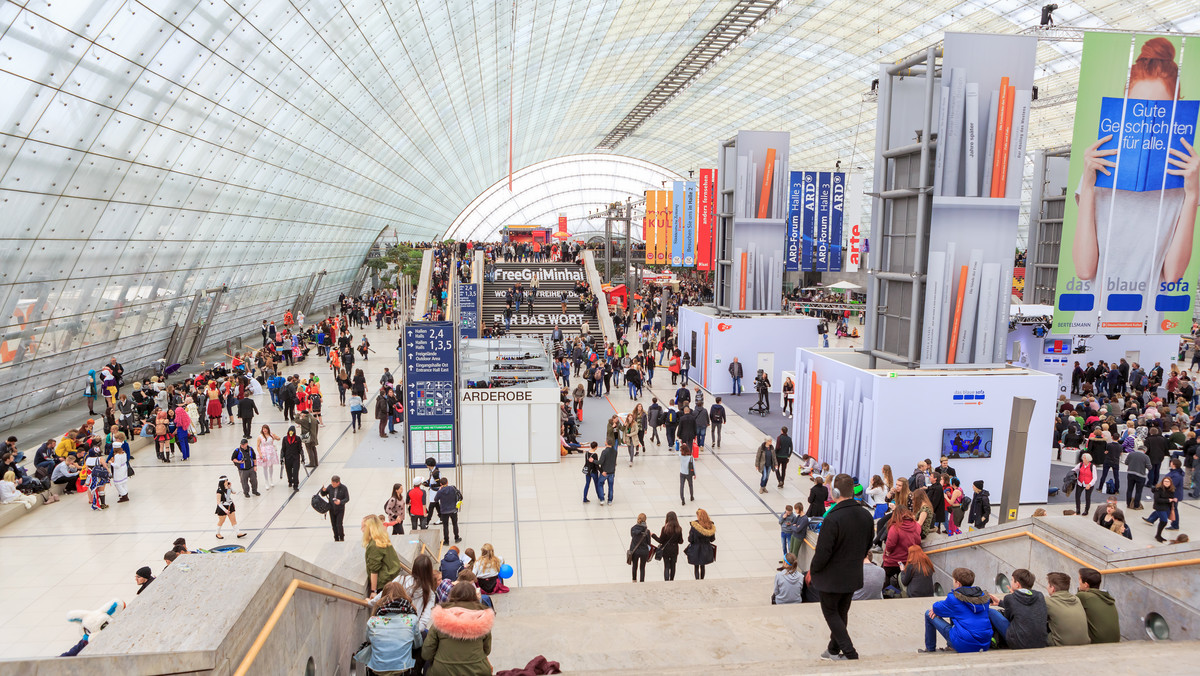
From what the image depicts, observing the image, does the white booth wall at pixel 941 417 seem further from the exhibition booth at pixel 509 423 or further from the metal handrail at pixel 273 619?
the metal handrail at pixel 273 619

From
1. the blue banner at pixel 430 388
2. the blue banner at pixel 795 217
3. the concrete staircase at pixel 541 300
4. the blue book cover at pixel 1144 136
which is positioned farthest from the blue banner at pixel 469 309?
the blue book cover at pixel 1144 136

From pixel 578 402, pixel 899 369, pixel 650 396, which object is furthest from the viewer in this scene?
pixel 650 396

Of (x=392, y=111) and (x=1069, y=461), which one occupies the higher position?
(x=392, y=111)

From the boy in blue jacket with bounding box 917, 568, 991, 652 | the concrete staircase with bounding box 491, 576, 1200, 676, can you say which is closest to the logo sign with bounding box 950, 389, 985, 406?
the concrete staircase with bounding box 491, 576, 1200, 676

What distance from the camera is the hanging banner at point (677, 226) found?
36734mm

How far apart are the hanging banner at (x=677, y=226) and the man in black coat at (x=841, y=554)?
32.2 meters

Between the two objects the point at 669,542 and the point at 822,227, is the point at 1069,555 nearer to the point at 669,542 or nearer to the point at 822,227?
the point at 669,542

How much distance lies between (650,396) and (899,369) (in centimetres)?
996

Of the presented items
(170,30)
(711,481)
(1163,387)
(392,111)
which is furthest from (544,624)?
(392,111)

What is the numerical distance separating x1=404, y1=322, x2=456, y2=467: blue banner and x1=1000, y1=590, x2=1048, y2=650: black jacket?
9409 millimetres

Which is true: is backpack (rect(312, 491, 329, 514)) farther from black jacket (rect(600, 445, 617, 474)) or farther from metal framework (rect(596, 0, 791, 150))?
metal framework (rect(596, 0, 791, 150))

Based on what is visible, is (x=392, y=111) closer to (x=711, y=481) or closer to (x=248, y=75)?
(x=248, y=75)

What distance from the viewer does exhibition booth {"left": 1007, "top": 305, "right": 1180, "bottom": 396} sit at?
2333cm

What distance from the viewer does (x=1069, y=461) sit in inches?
663
